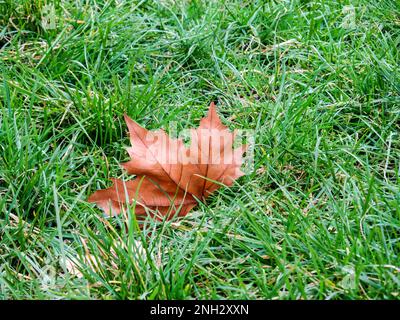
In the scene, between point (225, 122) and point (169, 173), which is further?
point (225, 122)

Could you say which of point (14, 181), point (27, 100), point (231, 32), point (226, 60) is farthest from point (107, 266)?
point (231, 32)

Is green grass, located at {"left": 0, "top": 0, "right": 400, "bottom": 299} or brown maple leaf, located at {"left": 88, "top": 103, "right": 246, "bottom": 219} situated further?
brown maple leaf, located at {"left": 88, "top": 103, "right": 246, "bottom": 219}

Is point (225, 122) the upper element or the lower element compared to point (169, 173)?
upper

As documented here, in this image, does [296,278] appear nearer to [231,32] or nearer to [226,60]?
[226,60]
